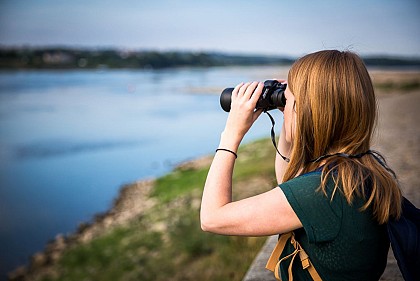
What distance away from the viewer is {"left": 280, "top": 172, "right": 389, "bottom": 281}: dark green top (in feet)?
4.11

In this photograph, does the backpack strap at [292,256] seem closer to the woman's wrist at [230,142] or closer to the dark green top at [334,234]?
the dark green top at [334,234]

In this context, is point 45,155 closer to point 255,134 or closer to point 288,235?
point 255,134

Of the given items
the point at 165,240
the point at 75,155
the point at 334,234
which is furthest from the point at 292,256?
the point at 75,155

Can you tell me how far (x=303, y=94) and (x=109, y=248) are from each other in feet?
24.2

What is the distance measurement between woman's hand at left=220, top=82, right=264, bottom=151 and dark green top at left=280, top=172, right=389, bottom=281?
24 centimetres

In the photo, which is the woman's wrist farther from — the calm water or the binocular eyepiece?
the calm water

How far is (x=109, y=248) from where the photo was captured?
8.16 metres

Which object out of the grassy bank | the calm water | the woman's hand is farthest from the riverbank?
the woman's hand

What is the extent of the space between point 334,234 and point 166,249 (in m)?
5.89

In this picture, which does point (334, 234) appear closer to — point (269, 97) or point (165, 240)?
point (269, 97)

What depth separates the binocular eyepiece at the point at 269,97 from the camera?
4.88 feet

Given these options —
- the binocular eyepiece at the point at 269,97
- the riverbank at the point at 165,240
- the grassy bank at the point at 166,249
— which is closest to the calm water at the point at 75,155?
the riverbank at the point at 165,240

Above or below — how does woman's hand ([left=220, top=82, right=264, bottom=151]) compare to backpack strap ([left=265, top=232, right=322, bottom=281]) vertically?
above

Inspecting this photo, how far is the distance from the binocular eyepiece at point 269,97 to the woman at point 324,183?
1.9 inches
